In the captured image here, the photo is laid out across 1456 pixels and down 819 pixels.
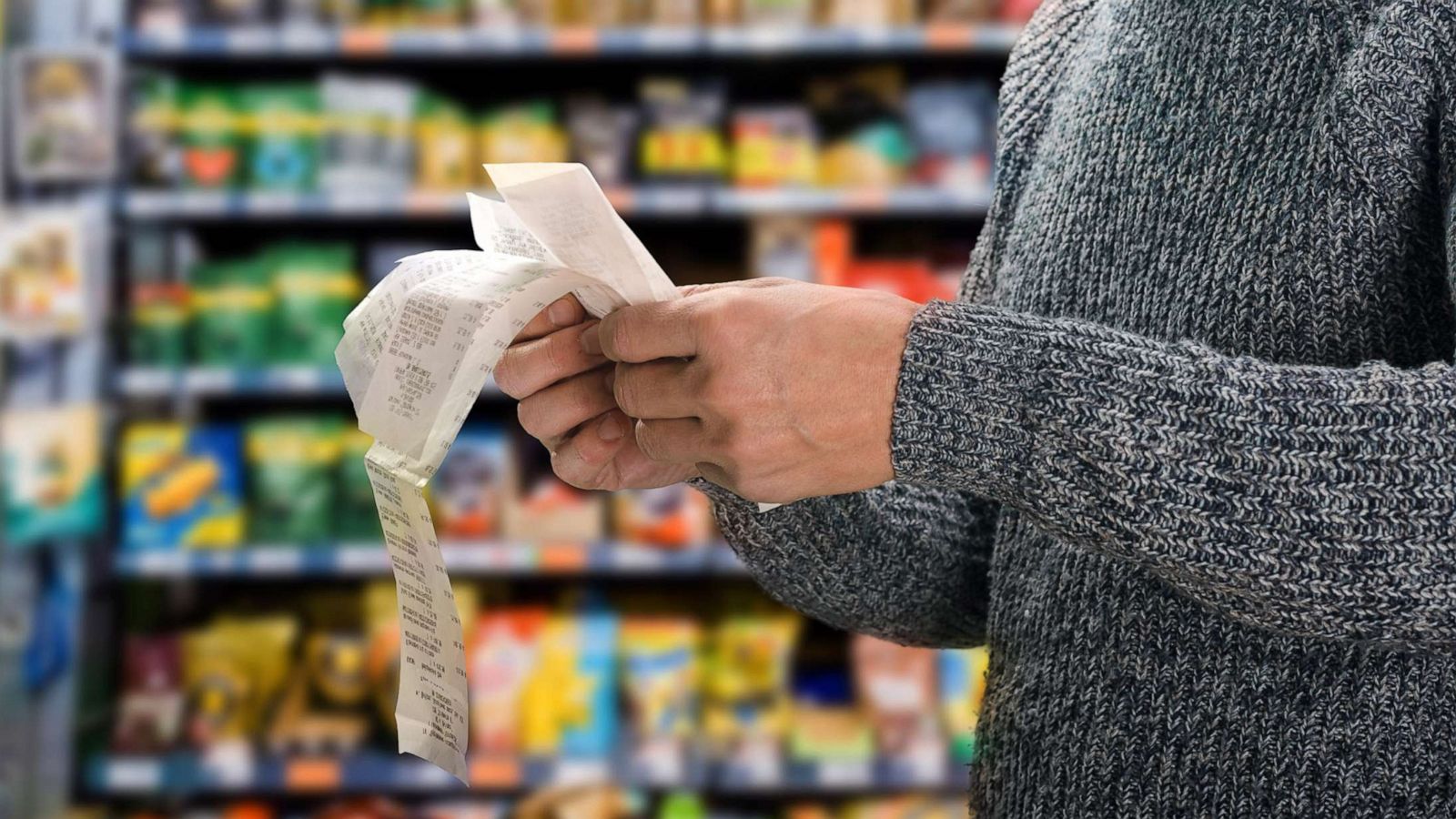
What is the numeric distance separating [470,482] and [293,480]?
14.3 inches

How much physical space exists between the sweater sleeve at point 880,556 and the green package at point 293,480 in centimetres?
176

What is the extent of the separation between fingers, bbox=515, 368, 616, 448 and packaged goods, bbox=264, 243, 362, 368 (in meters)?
1.80

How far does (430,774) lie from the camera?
2.50 metres

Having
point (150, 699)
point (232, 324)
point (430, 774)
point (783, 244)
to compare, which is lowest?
point (430, 774)

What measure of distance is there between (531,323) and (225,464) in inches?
76.5

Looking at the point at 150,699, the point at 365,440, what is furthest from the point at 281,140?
the point at 150,699

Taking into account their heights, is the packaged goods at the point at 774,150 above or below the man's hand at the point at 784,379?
above

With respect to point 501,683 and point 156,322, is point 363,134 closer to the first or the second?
point 156,322

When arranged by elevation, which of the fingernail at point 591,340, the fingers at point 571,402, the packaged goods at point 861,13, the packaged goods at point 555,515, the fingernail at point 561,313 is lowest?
the packaged goods at point 555,515

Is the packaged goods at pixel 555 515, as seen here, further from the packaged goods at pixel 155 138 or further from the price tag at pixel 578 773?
the packaged goods at pixel 155 138

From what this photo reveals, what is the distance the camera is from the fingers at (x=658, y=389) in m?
0.70

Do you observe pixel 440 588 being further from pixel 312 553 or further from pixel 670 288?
pixel 312 553

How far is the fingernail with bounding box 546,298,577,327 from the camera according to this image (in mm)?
815

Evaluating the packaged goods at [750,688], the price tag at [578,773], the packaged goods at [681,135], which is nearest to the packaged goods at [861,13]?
the packaged goods at [681,135]
